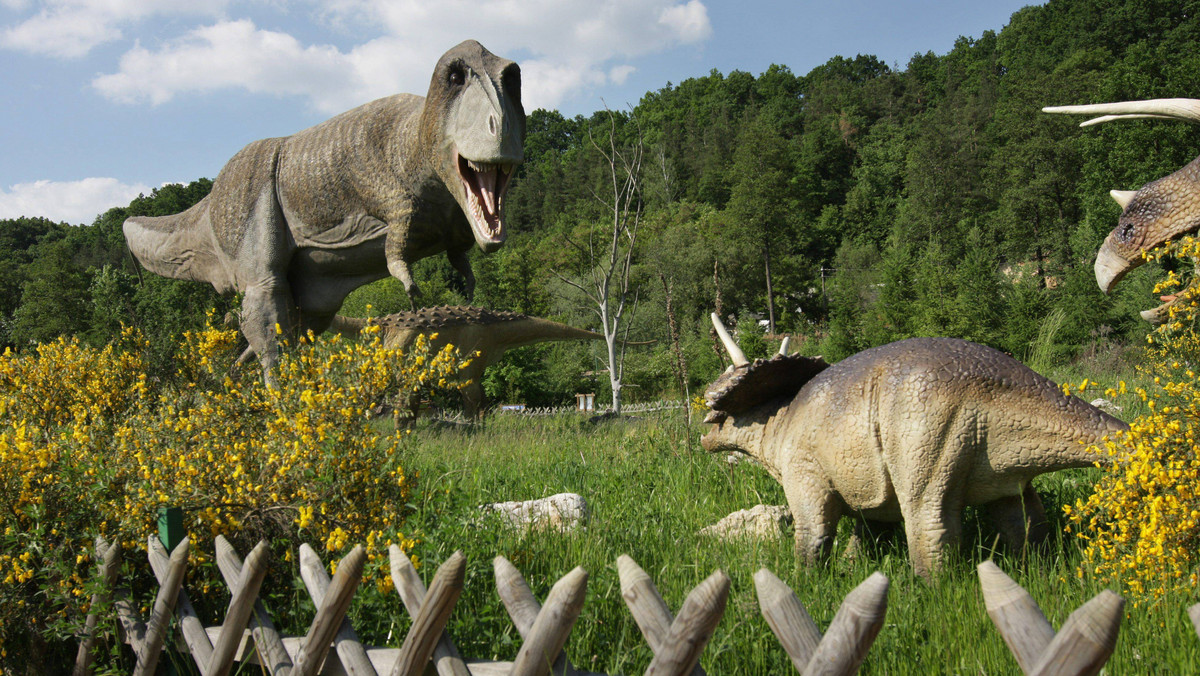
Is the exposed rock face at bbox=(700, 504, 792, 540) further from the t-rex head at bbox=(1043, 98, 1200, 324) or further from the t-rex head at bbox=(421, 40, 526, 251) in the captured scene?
the t-rex head at bbox=(421, 40, 526, 251)

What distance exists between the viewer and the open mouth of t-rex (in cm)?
465

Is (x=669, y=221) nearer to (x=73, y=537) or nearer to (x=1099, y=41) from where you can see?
(x=1099, y=41)

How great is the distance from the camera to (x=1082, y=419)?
2611mm

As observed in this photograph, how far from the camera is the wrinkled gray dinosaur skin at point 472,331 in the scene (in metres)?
8.49

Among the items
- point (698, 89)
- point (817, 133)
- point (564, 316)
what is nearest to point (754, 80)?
point (698, 89)

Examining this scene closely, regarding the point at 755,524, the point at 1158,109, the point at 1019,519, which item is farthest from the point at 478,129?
the point at 1019,519

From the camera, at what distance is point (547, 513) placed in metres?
3.78

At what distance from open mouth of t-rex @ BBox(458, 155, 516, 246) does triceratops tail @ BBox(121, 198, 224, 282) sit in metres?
2.65

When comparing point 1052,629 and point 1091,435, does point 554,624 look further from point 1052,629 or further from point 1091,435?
point 1091,435

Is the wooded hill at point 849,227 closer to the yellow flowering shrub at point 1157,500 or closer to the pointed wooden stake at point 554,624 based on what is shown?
the yellow flowering shrub at point 1157,500

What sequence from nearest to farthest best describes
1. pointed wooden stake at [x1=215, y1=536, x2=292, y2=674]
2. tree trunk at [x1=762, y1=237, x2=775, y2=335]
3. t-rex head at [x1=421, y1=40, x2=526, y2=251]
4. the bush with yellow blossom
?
pointed wooden stake at [x1=215, y1=536, x2=292, y2=674]
the bush with yellow blossom
t-rex head at [x1=421, y1=40, x2=526, y2=251]
tree trunk at [x1=762, y1=237, x2=775, y2=335]

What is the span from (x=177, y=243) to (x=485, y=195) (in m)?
3.37

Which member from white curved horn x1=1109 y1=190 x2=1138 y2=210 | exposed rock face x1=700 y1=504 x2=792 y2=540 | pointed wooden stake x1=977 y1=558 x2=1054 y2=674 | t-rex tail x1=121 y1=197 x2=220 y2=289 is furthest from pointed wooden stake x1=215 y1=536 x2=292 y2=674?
t-rex tail x1=121 y1=197 x2=220 y2=289

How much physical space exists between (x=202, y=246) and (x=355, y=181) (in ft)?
6.01
